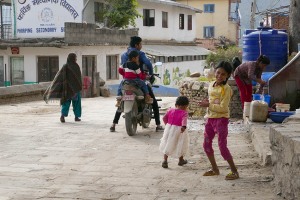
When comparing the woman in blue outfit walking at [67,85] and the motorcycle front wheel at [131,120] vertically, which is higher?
the woman in blue outfit walking at [67,85]

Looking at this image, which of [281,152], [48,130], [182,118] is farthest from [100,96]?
[281,152]

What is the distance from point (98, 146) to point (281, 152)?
381 centimetres

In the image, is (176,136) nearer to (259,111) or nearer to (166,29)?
(259,111)

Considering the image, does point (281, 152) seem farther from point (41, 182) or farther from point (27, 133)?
point (27, 133)

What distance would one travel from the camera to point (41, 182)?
542 cm

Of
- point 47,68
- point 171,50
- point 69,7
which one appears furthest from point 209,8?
point 47,68

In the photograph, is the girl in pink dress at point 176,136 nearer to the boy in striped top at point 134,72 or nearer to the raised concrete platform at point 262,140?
the raised concrete platform at point 262,140

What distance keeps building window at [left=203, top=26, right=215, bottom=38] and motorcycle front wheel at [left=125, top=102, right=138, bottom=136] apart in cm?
3848

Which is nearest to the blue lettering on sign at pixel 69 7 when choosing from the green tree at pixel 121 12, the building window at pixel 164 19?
the green tree at pixel 121 12

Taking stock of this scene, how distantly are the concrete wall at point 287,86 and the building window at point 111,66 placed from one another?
18287mm

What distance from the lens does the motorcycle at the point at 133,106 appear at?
846 centimetres

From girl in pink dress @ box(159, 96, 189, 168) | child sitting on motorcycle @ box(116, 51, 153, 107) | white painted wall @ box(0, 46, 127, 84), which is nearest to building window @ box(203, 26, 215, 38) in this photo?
white painted wall @ box(0, 46, 127, 84)

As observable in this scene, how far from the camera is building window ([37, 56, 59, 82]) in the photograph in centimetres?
2481

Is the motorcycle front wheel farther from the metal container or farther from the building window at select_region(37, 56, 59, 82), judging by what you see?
the building window at select_region(37, 56, 59, 82)
